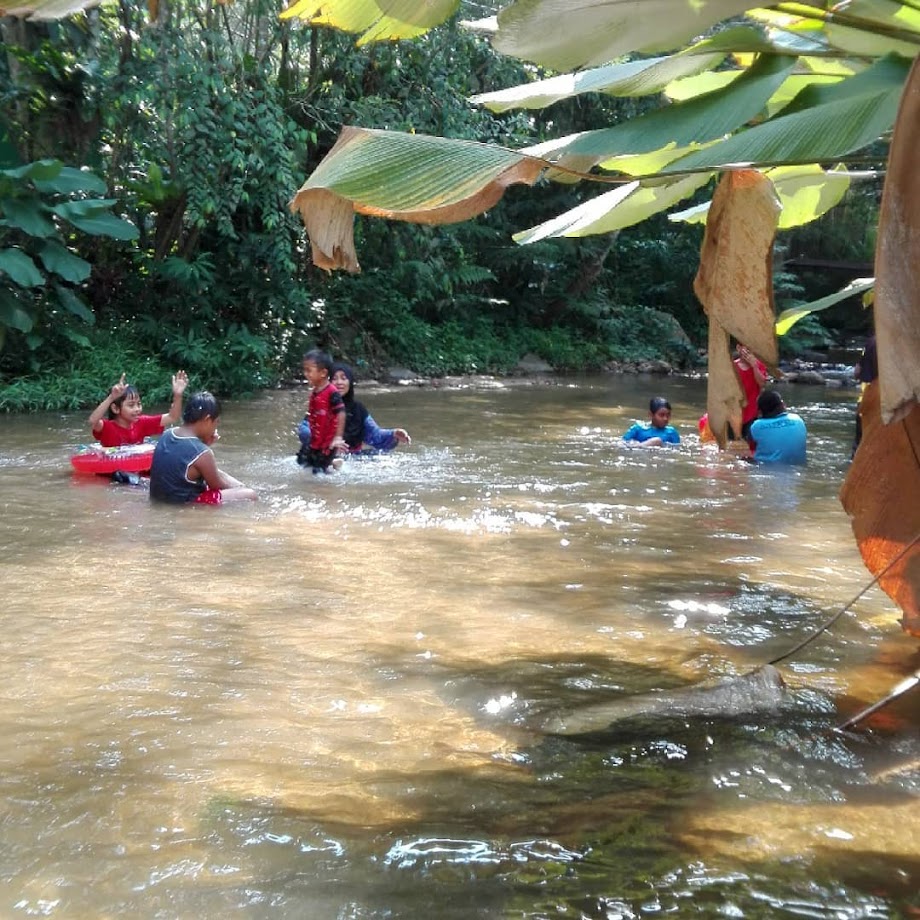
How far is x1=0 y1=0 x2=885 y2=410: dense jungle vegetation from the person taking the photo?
14727mm

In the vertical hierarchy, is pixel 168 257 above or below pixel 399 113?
below

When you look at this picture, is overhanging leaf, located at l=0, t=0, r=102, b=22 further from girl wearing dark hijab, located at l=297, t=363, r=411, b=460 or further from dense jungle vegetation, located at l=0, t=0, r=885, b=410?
dense jungle vegetation, located at l=0, t=0, r=885, b=410

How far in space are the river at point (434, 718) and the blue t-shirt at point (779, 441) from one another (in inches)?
102

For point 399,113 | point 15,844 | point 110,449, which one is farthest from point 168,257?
point 15,844

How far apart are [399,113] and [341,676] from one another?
1394cm

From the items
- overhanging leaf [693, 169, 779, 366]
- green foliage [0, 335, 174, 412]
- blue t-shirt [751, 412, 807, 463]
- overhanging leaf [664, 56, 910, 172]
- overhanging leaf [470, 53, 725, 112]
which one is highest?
overhanging leaf [470, 53, 725, 112]

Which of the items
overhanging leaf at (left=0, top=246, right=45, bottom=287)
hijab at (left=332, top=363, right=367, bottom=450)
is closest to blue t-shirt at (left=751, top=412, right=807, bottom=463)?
hijab at (left=332, top=363, right=367, bottom=450)

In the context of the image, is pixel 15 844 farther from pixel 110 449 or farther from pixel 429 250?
pixel 429 250

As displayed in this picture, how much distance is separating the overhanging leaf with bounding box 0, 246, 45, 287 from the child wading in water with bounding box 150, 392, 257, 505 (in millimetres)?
6424

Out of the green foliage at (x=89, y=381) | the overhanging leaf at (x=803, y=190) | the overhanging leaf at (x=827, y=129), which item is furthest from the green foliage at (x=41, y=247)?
the overhanging leaf at (x=827, y=129)

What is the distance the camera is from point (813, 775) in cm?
360

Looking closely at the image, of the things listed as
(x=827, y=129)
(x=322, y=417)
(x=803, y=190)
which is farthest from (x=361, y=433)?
(x=827, y=129)

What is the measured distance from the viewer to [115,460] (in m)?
9.14

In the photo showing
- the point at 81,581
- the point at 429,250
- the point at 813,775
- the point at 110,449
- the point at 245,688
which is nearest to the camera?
the point at 813,775
